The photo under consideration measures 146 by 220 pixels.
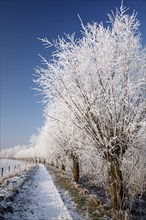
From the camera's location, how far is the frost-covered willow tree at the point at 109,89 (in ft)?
30.2

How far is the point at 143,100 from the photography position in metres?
9.66

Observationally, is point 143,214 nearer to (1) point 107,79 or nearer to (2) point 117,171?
(2) point 117,171

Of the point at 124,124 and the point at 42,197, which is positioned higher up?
the point at 124,124

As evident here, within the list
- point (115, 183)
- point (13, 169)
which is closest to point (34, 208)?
point (115, 183)

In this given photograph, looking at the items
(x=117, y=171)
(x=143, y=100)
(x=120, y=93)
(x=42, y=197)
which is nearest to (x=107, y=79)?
(x=120, y=93)

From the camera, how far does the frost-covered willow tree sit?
30.2 ft

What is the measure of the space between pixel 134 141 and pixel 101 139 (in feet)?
3.61

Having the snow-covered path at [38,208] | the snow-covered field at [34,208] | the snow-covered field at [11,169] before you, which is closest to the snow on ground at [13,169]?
the snow-covered field at [11,169]

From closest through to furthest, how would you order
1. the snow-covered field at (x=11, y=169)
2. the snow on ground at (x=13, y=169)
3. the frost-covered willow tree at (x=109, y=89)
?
1. the frost-covered willow tree at (x=109, y=89)
2. the snow on ground at (x=13, y=169)
3. the snow-covered field at (x=11, y=169)

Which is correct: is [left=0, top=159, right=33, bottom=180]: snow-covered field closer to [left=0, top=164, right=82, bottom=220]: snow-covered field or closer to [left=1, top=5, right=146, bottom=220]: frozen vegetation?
[left=0, top=164, right=82, bottom=220]: snow-covered field

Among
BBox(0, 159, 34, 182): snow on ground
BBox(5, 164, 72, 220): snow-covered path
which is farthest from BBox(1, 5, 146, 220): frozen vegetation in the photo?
BBox(0, 159, 34, 182): snow on ground

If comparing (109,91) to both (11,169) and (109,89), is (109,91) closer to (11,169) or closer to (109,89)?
(109,89)

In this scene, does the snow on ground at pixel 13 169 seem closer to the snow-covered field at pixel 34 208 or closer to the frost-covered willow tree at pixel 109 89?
the snow-covered field at pixel 34 208

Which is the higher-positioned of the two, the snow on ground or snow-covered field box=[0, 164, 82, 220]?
the snow on ground
